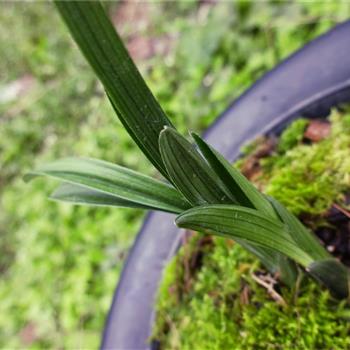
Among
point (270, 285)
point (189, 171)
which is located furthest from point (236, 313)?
point (189, 171)

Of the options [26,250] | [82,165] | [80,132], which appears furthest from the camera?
[80,132]

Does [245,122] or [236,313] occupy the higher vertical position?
[245,122]

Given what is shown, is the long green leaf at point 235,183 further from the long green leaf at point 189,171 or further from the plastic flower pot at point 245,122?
the plastic flower pot at point 245,122

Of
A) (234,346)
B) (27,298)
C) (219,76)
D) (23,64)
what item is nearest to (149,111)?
(234,346)

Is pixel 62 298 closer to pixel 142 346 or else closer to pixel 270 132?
pixel 142 346

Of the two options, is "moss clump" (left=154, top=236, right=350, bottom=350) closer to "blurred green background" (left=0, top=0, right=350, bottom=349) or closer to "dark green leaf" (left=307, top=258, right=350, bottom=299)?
"dark green leaf" (left=307, top=258, right=350, bottom=299)

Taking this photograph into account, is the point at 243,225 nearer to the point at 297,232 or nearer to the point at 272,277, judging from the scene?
the point at 297,232
